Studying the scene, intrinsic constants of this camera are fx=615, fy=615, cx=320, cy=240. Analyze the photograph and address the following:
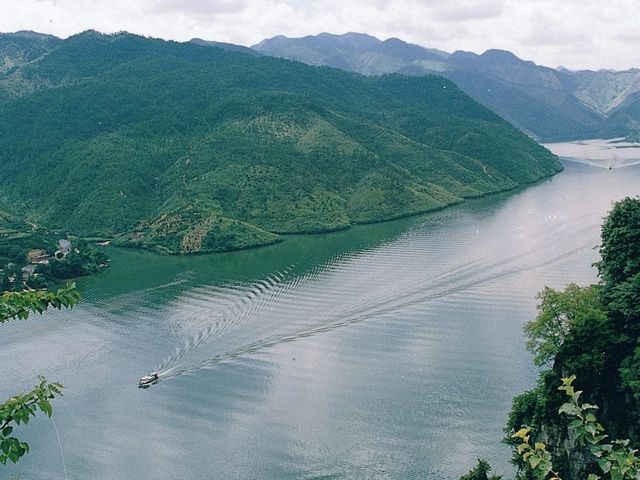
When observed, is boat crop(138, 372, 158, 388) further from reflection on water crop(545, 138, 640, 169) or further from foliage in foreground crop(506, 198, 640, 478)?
reflection on water crop(545, 138, 640, 169)

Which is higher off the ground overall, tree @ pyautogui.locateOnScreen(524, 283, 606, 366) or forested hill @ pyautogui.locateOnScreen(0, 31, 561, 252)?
forested hill @ pyautogui.locateOnScreen(0, 31, 561, 252)

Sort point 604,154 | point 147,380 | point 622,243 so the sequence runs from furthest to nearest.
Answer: point 604,154 < point 147,380 < point 622,243

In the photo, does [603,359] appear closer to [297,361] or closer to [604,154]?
[297,361]

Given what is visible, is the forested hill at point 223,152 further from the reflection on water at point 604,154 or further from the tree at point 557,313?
the tree at point 557,313

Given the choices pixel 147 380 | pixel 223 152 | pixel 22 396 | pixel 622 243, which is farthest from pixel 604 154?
pixel 22 396

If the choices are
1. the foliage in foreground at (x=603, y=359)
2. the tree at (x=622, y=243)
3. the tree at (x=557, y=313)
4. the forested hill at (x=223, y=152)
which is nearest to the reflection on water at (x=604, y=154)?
the forested hill at (x=223, y=152)

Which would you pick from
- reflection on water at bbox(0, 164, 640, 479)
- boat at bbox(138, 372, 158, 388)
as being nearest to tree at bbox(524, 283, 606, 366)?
reflection on water at bbox(0, 164, 640, 479)
